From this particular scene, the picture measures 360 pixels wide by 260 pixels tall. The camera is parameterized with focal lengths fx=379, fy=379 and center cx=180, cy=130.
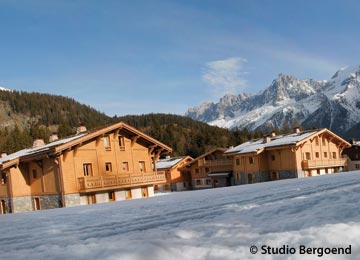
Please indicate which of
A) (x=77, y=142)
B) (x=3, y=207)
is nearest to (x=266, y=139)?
(x=77, y=142)

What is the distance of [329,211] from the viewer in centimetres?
791

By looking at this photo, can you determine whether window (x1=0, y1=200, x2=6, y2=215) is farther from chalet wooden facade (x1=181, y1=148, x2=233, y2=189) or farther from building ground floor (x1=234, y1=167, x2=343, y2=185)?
chalet wooden facade (x1=181, y1=148, x2=233, y2=189)

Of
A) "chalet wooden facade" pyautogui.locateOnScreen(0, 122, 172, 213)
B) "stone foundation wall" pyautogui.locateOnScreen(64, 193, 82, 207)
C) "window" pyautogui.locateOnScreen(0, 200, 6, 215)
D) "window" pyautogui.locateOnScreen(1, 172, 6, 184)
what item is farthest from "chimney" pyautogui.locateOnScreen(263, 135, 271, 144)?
"window" pyautogui.locateOnScreen(0, 200, 6, 215)

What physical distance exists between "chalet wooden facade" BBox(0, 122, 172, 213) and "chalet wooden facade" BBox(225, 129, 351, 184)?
61.7 feet

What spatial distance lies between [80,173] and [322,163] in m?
34.0

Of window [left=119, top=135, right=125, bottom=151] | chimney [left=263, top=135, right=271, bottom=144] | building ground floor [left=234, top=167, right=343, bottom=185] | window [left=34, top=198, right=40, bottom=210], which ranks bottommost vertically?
building ground floor [left=234, top=167, right=343, bottom=185]

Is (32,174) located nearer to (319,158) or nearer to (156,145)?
(156,145)

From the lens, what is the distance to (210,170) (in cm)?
6475

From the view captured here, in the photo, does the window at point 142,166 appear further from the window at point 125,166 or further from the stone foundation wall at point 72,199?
the stone foundation wall at point 72,199

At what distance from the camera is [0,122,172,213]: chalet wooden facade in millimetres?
33094

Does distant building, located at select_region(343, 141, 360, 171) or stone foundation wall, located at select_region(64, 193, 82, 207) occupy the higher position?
stone foundation wall, located at select_region(64, 193, 82, 207)

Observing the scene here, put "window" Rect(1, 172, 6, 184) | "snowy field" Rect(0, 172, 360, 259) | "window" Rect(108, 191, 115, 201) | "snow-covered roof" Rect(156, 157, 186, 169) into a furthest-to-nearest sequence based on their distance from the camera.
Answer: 1. "snow-covered roof" Rect(156, 157, 186, 169)
2. "window" Rect(1, 172, 6, 184)
3. "window" Rect(108, 191, 115, 201)
4. "snowy field" Rect(0, 172, 360, 259)

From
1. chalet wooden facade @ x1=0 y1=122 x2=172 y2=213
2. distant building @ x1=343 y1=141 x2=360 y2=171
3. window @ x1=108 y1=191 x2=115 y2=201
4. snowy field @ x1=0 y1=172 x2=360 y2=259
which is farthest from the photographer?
distant building @ x1=343 y1=141 x2=360 y2=171

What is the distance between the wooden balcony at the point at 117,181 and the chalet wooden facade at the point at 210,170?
23.6 m
